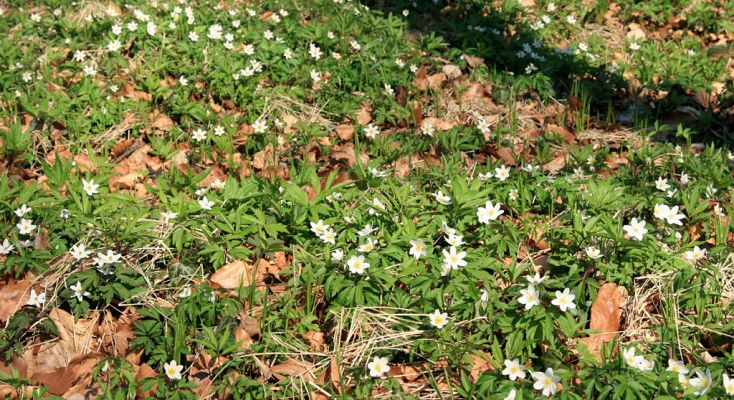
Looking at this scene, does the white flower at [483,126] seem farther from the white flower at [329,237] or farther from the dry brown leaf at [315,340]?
the dry brown leaf at [315,340]

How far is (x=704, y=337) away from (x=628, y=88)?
8.04 ft

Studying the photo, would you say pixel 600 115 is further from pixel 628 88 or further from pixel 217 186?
pixel 217 186

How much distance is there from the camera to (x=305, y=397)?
2635mm

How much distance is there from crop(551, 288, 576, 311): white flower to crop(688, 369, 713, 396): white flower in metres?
0.51

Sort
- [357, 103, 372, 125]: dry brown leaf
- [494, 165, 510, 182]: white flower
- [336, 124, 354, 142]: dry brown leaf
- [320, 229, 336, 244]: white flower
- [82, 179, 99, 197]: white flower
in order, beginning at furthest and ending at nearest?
[357, 103, 372, 125]: dry brown leaf → [336, 124, 354, 142]: dry brown leaf → [494, 165, 510, 182]: white flower → [82, 179, 99, 197]: white flower → [320, 229, 336, 244]: white flower

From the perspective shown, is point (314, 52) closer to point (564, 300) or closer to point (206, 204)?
point (206, 204)

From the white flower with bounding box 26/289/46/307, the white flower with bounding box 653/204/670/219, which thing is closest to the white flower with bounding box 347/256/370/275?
the white flower with bounding box 26/289/46/307

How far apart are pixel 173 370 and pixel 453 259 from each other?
1.28m

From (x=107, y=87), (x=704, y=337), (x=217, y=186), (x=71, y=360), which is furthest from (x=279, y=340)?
(x=107, y=87)

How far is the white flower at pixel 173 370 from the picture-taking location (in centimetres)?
257

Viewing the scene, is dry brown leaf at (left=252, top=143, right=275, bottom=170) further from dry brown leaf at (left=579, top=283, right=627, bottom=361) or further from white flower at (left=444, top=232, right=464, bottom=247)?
dry brown leaf at (left=579, top=283, right=627, bottom=361)

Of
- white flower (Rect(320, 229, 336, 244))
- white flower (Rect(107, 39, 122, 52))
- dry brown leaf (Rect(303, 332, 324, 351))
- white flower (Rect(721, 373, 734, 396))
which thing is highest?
white flower (Rect(721, 373, 734, 396))

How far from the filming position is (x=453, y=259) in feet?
9.71

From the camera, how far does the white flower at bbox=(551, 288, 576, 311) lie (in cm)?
271
